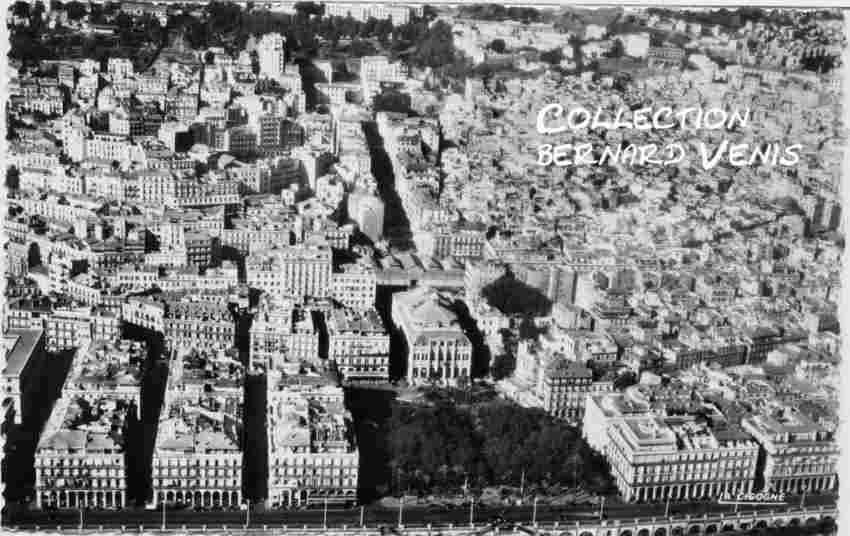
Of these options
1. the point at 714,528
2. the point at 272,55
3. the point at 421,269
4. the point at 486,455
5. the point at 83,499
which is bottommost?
the point at 714,528

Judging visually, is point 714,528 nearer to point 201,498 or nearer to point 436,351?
point 436,351

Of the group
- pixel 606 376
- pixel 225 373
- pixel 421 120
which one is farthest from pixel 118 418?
pixel 421 120

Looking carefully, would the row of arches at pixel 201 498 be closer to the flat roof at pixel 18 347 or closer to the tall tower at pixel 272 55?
the flat roof at pixel 18 347

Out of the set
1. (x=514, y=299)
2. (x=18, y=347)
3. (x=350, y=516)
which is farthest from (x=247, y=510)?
(x=514, y=299)

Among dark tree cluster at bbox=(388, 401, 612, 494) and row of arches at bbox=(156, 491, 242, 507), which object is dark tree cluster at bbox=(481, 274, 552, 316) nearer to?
dark tree cluster at bbox=(388, 401, 612, 494)

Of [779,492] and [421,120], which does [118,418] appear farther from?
[421,120]

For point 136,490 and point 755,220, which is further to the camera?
point 755,220
